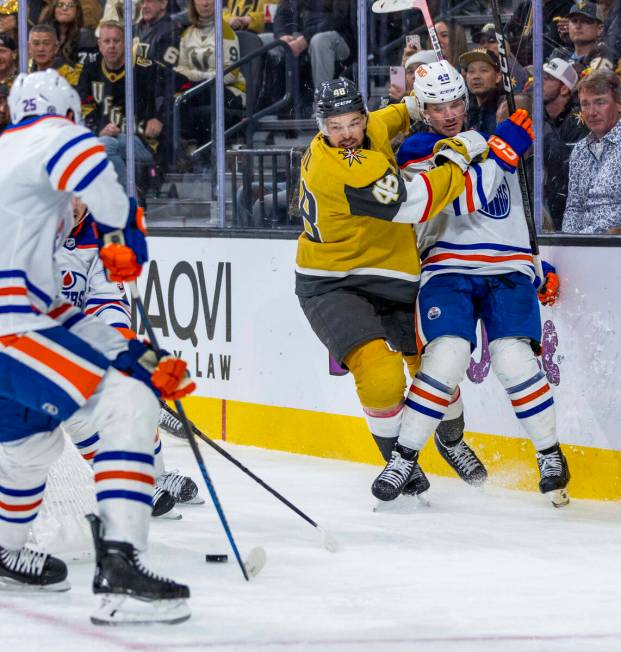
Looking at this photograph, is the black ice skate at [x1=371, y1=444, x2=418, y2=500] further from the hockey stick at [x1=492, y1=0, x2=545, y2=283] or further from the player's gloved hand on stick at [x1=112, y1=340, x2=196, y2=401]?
the player's gloved hand on stick at [x1=112, y1=340, x2=196, y2=401]

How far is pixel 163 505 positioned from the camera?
4191mm

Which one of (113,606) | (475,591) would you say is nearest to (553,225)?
(475,591)

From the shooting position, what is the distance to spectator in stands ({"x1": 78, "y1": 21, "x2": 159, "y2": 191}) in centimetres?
624

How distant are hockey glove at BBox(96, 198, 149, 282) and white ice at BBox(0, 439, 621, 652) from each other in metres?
0.71

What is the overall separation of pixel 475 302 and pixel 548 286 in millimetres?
230

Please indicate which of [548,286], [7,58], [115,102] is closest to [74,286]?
[548,286]

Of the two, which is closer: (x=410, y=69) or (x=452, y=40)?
(x=452, y=40)

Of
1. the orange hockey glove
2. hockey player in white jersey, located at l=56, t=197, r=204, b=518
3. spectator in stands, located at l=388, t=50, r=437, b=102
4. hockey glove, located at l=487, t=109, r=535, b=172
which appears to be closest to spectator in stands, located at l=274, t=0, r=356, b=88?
spectator in stands, located at l=388, t=50, r=437, b=102

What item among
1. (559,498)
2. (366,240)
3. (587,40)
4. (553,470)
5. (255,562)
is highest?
(587,40)

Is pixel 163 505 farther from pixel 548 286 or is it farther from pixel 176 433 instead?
pixel 176 433

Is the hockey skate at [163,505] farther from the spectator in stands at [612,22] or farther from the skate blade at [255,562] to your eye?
the spectator in stands at [612,22]

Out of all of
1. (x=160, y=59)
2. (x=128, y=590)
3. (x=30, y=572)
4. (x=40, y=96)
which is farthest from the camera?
(x=160, y=59)

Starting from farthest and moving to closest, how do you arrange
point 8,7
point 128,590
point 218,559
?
point 8,7
point 218,559
point 128,590

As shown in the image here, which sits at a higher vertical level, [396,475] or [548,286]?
[548,286]
